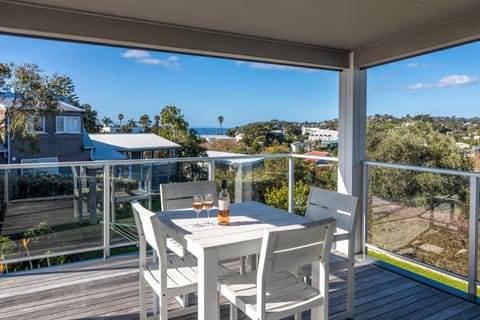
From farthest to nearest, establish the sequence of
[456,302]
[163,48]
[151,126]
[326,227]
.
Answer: [151,126] → [163,48] → [456,302] → [326,227]

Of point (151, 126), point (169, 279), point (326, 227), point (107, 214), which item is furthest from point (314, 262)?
point (151, 126)

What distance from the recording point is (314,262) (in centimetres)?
195

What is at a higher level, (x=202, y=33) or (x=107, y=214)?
(x=202, y=33)

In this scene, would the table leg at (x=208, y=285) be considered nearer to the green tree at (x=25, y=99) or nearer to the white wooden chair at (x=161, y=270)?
the white wooden chair at (x=161, y=270)

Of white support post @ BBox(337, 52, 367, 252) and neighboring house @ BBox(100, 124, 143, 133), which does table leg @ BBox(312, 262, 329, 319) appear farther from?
neighboring house @ BBox(100, 124, 143, 133)

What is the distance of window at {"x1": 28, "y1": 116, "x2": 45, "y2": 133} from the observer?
6.65 m

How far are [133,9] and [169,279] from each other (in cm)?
206

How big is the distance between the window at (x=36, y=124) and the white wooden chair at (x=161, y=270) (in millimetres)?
5456

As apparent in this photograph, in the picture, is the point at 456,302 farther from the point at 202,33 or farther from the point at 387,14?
the point at 202,33

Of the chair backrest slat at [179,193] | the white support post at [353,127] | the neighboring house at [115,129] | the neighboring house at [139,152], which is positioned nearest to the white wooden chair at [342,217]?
the chair backrest slat at [179,193]

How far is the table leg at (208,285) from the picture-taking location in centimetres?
180

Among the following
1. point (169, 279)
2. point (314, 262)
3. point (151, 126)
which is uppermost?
point (151, 126)

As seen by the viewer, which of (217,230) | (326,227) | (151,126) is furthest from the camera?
(151,126)

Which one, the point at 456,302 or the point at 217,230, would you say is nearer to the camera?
the point at 217,230
